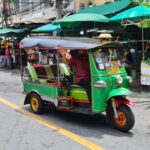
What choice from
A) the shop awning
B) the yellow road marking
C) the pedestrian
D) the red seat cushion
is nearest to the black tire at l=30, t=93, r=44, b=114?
the yellow road marking

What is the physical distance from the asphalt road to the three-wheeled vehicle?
0.30 meters

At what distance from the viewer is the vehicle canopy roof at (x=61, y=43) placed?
23.2ft

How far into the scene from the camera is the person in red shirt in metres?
7.37

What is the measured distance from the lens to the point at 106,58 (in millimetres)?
7262

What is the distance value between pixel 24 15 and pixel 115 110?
28.0 m

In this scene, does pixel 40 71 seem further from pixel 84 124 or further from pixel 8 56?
pixel 8 56

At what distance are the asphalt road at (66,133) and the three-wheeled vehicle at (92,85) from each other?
1.00ft

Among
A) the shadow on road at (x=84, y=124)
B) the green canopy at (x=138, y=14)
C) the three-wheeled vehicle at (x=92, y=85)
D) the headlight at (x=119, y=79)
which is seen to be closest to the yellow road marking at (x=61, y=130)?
the shadow on road at (x=84, y=124)

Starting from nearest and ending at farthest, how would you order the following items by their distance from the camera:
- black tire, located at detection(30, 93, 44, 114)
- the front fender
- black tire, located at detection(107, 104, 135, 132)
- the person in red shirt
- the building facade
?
black tire, located at detection(107, 104, 135, 132)
the front fender
the person in red shirt
black tire, located at detection(30, 93, 44, 114)
the building facade

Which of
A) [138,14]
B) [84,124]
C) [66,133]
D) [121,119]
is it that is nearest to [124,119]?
[121,119]

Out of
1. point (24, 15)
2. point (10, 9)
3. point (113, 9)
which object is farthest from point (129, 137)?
point (10, 9)

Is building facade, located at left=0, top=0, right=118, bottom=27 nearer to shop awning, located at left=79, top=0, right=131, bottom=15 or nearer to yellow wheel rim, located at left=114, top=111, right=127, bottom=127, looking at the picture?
shop awning, located at left=79, top=0, right=131, bottom=15

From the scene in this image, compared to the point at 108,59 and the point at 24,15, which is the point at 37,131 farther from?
the point at 24,15

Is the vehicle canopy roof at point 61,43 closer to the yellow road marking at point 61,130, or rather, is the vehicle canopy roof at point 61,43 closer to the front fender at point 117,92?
the front fender at point 117,92
